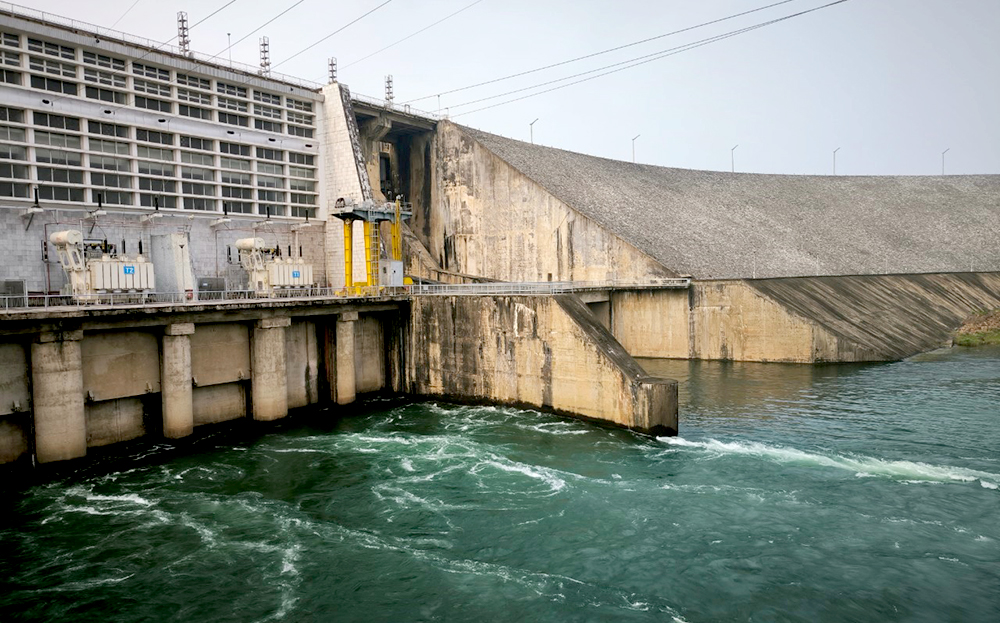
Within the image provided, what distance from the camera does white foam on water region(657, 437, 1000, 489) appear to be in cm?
2112

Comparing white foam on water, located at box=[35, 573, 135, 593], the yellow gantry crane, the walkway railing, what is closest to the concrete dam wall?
the walkway railing

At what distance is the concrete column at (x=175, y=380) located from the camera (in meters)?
27.2

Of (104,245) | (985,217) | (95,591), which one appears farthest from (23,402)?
(985,217)

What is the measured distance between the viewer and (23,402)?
2414 cm

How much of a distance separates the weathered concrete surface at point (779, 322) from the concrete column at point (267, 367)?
1030 inches

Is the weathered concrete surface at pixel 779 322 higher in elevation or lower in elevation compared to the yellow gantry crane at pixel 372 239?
lower

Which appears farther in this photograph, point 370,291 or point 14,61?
point 370,291

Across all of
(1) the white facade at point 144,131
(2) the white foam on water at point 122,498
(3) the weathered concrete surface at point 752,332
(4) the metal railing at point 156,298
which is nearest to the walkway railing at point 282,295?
(4) the metal railing at point 156,298

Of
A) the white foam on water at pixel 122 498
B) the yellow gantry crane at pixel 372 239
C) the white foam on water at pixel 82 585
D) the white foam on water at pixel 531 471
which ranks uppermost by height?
the yellow gantry crane at pixel 372 239

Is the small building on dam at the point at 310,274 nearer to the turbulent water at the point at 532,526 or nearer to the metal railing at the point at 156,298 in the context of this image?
the metal railing at the point at 156,298

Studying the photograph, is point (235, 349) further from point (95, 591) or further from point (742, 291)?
point (742, 291)

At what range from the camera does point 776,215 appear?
75.4 metres

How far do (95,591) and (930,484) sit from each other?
2243cm

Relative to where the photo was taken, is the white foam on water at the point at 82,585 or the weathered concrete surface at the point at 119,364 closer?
the white foam on water at the point at 82,585
